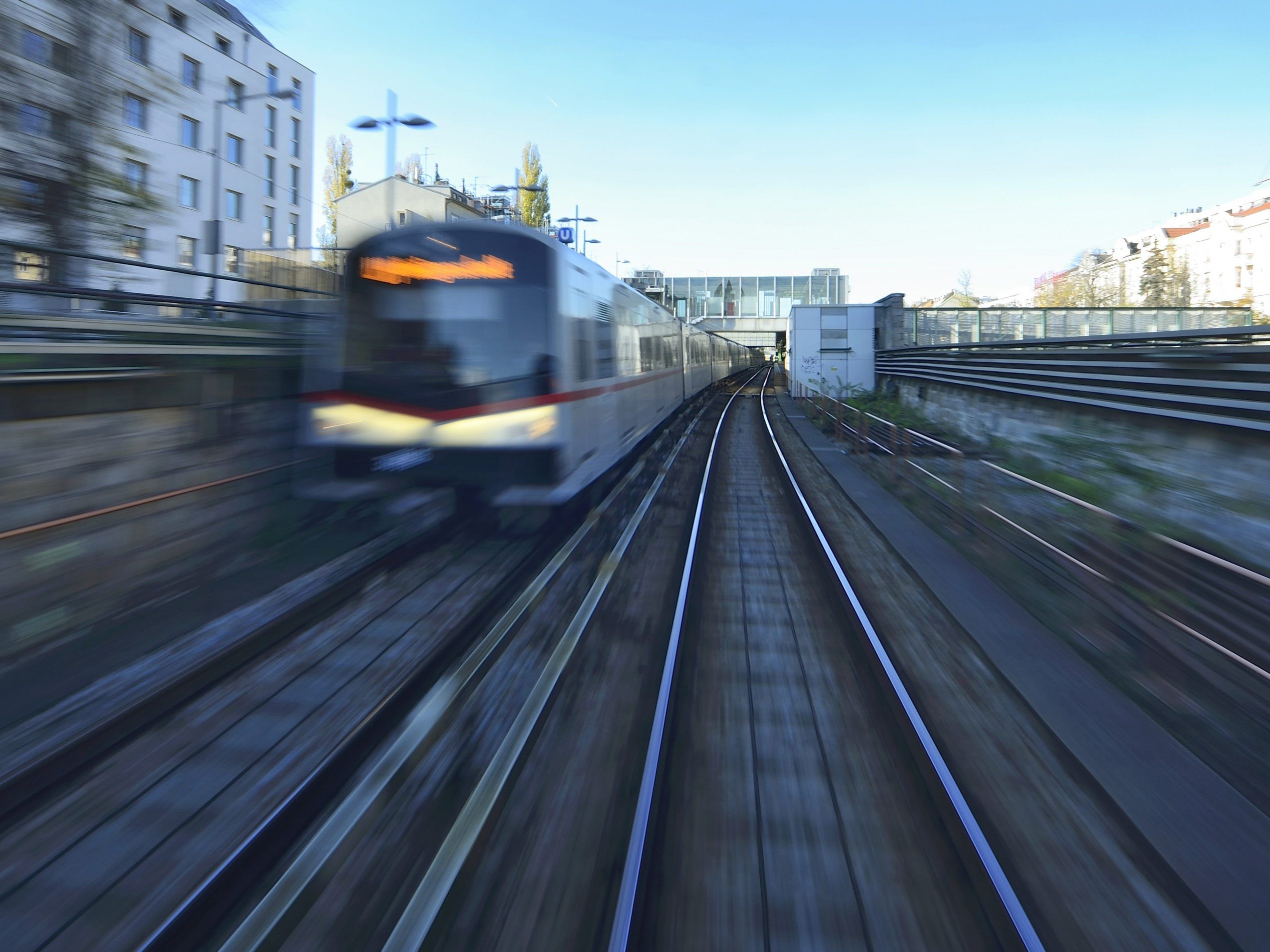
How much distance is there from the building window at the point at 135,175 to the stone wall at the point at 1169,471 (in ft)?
31.3

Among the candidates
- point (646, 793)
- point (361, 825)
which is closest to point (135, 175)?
point (361, 825)

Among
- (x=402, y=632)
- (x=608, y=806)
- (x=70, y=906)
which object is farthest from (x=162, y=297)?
(x=608, y=806)

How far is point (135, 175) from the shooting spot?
8562mm

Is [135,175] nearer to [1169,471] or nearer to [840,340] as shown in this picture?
[1169,471]

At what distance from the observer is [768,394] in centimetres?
4306

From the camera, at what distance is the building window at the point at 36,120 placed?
7.66m

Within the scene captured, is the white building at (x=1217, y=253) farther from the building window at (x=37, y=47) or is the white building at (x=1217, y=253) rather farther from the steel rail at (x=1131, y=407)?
the building window at (x=37, y=47)

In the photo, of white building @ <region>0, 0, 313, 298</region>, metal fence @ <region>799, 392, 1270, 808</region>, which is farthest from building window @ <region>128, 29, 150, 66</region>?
metal fence @ <region>799, 392, 1270, 808</region>

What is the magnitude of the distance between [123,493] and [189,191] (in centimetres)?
2424

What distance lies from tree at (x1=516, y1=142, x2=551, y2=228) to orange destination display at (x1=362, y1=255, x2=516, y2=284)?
46.6 metres

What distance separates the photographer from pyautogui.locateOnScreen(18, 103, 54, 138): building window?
7656 mm

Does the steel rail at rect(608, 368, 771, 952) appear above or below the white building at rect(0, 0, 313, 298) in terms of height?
below

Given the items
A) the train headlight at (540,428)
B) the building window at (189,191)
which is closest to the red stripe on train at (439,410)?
the train headlight at (540,428)

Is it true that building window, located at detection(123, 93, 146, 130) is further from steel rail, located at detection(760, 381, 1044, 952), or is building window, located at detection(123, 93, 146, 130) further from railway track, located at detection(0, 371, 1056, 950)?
steel rail, located at detection(760, 381, 1044, 952)
